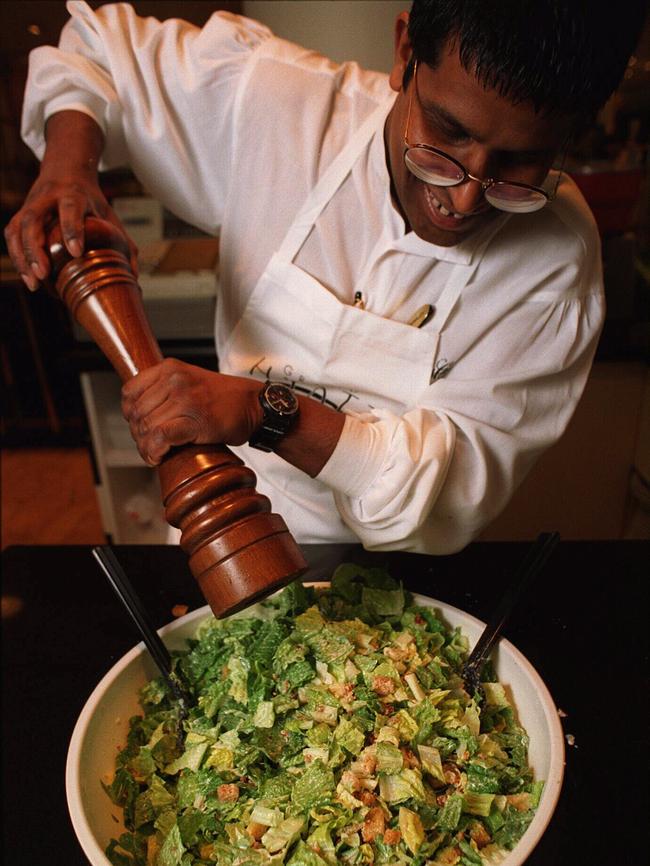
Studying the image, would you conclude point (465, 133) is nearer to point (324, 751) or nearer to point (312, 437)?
point (312, 437)

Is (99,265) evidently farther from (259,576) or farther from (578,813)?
(578,813)

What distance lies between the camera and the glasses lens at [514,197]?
810 millimetres

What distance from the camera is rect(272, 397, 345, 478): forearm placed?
822 mm

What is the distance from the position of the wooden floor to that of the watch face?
2.17m

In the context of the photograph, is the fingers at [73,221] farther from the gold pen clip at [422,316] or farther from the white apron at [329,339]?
the gold pen clip at [422,316]

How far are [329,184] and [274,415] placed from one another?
47 cm

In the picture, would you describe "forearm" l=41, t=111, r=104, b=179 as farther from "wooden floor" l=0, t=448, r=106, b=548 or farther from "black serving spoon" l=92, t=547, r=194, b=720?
"wooden floor" l=0, t=448, r=106, b=548

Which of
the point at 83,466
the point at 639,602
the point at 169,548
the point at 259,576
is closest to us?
the point at 259,576

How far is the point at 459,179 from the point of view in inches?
31.6

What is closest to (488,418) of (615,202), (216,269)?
(615,202)

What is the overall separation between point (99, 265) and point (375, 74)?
612mm

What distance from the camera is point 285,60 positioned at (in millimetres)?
1104

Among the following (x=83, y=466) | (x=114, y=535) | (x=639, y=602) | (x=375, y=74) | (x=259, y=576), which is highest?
(x=375, y=74)

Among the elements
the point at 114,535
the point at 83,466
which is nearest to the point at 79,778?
the point at 114,535
